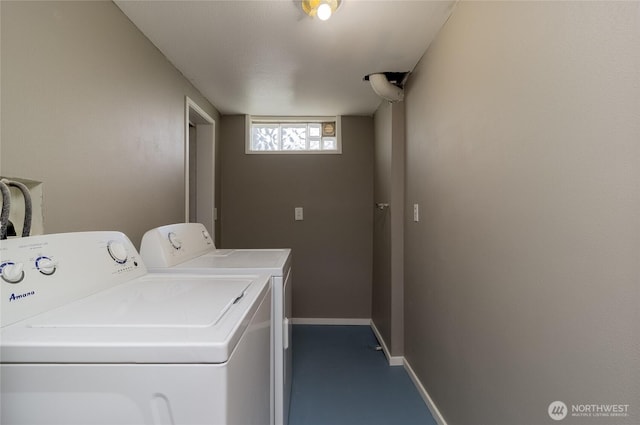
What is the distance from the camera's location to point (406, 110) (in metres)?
2.27

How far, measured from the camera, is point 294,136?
10.7 ft

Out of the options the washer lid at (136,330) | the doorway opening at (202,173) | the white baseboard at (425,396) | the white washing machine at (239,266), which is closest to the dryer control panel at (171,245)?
the white washing machine at (239,266)

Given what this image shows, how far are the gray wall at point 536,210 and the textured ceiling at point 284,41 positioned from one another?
0.27 meters

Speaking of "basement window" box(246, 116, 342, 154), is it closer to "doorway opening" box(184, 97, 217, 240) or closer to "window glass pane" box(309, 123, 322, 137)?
"window glass pane" box(309, 123, 322, 137)

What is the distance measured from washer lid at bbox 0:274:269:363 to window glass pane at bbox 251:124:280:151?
251cm

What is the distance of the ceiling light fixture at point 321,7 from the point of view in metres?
1.32

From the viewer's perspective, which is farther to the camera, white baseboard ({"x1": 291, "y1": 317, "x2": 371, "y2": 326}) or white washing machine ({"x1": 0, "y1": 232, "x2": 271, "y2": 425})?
white baseboard ({"x1": 291, "y1": 317, "x2": 371, "y2": 326})

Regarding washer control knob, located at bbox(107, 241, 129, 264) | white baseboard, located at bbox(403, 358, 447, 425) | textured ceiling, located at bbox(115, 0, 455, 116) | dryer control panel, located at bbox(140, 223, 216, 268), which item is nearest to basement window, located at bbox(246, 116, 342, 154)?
textured ceiling, located at bbox(115, 0, 455, 116)

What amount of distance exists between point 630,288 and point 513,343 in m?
0.48

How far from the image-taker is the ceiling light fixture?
51.8 inches

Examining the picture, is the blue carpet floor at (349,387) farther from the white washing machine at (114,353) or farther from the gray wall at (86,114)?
the gray wall at (86,114)

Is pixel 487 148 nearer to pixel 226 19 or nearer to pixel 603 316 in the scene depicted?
pixel 603 316

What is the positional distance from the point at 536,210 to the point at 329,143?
251 centimetres

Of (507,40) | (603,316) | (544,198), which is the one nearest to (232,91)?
(507,40)
